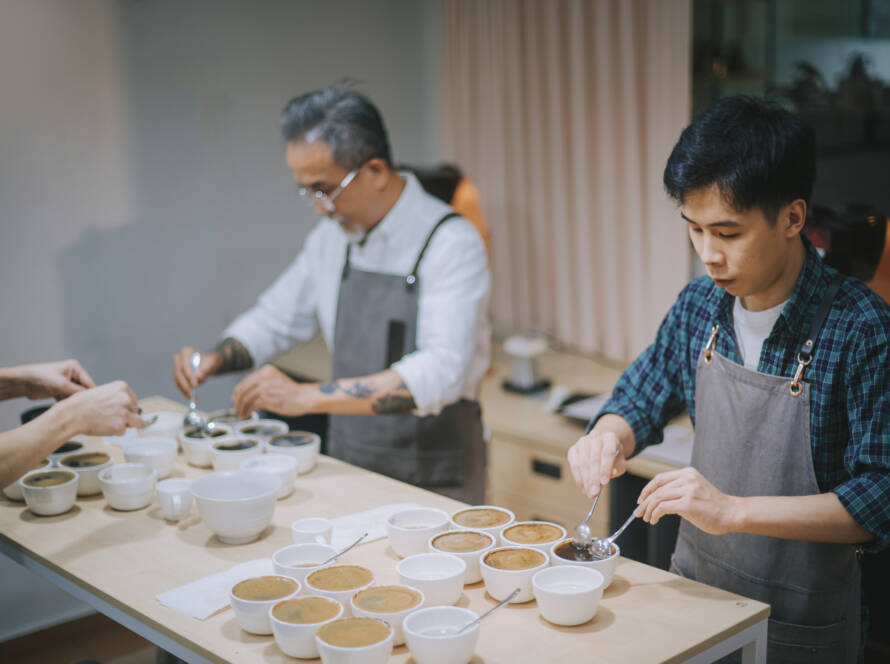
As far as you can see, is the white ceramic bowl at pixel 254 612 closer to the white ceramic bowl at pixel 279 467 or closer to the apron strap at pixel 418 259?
the white ceramic bowl at pixel 279 467

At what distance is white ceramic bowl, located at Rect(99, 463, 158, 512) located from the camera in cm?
200

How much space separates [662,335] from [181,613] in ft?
3.61

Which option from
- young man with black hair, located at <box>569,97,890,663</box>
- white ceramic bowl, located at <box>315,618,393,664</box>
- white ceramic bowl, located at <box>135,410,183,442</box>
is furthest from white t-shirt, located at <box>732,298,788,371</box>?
white ceramic bowl, located at <box>135,410,183,442</box>

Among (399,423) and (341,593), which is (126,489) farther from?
(399,423)

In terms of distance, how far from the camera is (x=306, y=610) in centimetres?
145

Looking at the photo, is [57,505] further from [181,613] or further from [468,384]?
[468,384]

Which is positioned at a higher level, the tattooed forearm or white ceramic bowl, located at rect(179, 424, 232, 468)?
the tattooed forearm

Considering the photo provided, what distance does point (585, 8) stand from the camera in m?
3.55

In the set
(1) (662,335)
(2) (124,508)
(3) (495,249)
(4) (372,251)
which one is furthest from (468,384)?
(3) (495,249)

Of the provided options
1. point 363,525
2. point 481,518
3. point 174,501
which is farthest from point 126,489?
point 481,518

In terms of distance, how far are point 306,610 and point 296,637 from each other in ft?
0.23

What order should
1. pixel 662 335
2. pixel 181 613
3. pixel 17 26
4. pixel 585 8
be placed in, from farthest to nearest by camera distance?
pixel 585 8, pixel 17 26, pixel 662 335, pixel 181 613

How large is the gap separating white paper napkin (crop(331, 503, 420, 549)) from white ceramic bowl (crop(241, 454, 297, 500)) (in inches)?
7.2

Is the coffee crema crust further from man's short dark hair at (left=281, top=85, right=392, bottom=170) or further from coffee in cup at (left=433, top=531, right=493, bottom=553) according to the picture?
man's short dark hair at (left=281, top=85, right=392, bottom=170)
